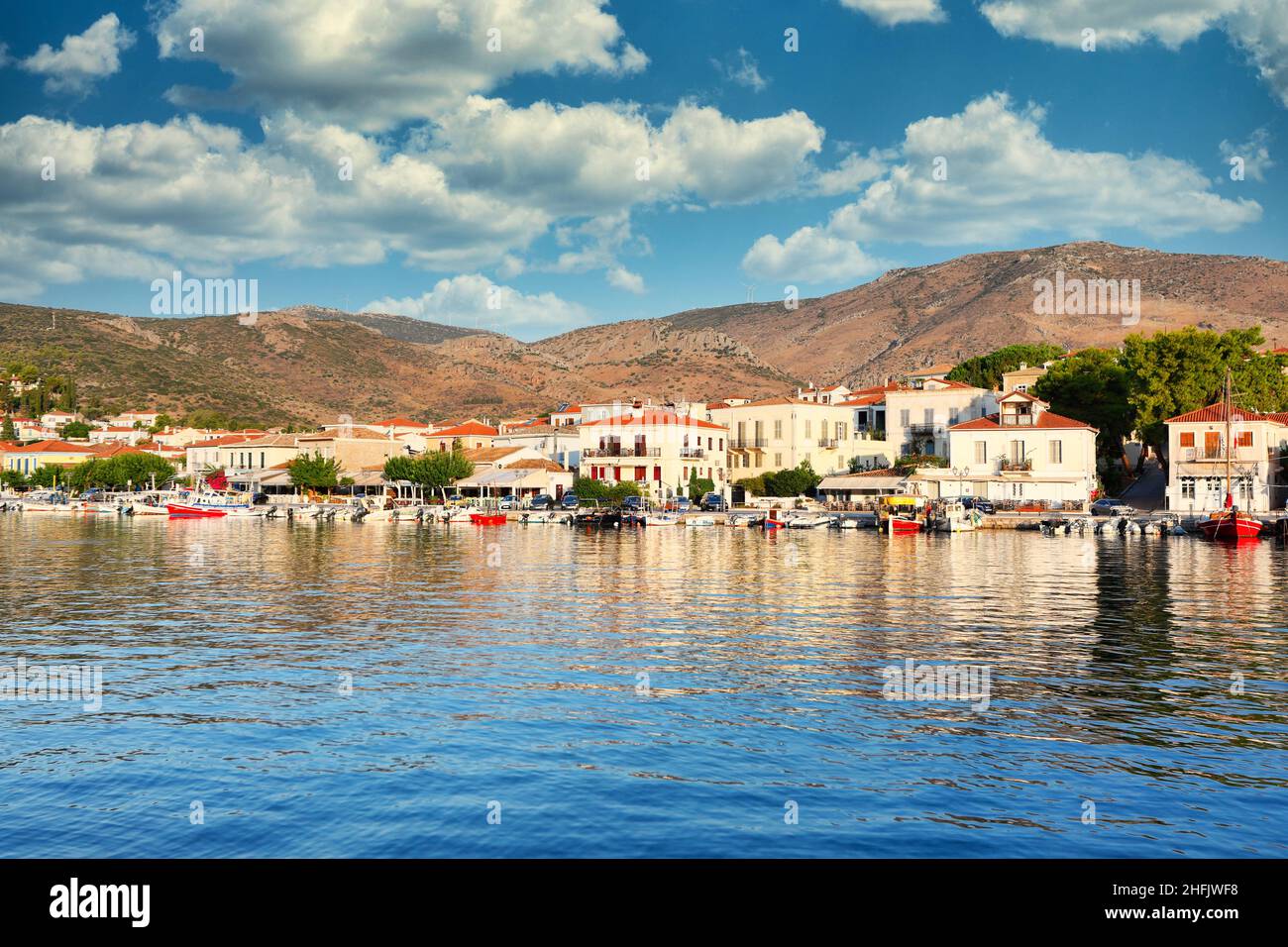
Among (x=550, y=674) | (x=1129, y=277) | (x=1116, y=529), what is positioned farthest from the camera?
(x=1129, y=277)

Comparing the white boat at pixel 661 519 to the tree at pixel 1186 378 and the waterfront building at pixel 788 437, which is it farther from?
the tree at pixel 1186 378

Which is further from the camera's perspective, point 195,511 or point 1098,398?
point 195,511

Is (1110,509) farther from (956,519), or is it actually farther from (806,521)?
(806,521)

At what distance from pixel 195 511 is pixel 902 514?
175 feet

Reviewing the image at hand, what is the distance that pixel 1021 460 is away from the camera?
7244cm

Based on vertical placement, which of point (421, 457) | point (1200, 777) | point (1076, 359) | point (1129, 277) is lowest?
point (1200, 777)

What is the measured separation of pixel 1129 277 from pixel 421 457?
14768 cm

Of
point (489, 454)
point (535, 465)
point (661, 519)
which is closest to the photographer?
point (661, 519)

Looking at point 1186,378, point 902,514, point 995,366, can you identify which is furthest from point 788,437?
point 1186,378

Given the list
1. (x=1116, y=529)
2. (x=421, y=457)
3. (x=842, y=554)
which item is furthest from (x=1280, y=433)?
(x=421, y=457)

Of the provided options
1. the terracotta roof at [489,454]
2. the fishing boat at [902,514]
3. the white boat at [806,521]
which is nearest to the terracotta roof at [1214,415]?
the fishing boat at [902,514]

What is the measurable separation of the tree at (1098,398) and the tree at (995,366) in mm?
14942
